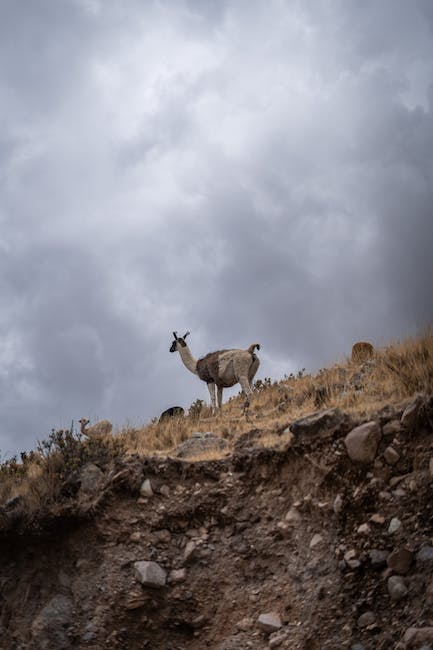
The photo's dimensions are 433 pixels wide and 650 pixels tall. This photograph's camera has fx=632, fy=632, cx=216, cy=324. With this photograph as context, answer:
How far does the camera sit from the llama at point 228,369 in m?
17.7

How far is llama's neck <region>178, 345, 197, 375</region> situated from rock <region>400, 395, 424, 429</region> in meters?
12.1

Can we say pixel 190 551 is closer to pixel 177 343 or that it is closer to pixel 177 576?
pixel 177 576

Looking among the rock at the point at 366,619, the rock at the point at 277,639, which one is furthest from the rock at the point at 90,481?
the rock at the point at 366,619

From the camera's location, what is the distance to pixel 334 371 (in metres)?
16.4

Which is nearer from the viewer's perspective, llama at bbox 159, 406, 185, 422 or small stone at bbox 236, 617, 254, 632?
small stone at bbox 236, 617, 254, 632

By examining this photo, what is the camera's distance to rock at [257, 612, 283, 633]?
7414 mm

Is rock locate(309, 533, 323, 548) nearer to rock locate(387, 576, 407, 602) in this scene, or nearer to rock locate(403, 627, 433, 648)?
rock locate(387, 576, 407, 602)

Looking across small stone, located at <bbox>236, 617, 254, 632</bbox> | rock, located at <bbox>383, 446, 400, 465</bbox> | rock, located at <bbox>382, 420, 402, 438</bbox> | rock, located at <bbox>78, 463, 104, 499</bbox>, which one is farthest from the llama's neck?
small stone, located at <bbox>236, 617, 254, 632</bbox>

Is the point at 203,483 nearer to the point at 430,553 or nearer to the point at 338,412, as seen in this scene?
the point at 338,412

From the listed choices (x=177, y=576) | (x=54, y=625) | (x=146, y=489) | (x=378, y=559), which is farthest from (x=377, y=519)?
(x=54, y=625)

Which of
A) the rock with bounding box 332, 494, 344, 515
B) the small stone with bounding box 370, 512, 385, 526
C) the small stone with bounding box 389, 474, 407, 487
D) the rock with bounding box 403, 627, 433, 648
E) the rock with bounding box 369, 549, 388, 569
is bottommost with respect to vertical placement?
the rock with bounding box 403, 627, 433, 648

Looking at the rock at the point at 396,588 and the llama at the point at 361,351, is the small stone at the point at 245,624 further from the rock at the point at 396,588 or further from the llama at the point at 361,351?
the llama at the point at 361,351

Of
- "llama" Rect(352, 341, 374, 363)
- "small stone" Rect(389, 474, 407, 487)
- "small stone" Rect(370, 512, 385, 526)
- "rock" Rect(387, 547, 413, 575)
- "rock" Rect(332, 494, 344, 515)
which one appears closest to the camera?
"rock" Rect(387, 547, 413, 575)

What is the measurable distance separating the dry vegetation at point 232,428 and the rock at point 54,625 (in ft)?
5.54
